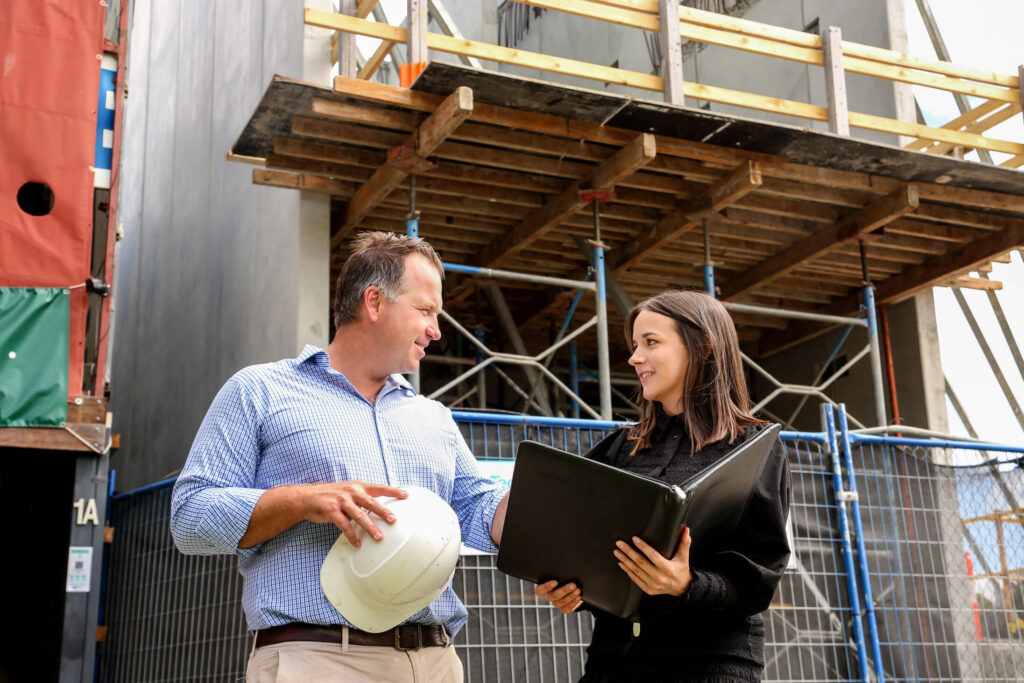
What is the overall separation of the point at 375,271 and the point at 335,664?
1.10m

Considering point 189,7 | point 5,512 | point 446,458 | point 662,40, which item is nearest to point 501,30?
point 189,7

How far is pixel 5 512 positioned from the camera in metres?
11.7

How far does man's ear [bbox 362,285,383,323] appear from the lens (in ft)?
10.4

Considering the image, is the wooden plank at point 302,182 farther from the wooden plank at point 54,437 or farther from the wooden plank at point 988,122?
the wooden plank at point 988,122

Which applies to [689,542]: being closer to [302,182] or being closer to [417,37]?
[417,37]

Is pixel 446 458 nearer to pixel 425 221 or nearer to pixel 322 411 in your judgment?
pixel 322 411

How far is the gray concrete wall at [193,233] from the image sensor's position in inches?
435

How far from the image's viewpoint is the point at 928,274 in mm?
12578

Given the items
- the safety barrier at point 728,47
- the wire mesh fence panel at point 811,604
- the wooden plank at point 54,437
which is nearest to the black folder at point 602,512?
the wire mesh fence panel at point 811,604

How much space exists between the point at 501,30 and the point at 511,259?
8.64 m

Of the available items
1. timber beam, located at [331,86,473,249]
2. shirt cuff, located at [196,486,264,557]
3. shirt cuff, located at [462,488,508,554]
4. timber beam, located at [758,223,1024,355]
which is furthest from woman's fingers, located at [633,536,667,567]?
timber beam, located at [758,223,1024,355]

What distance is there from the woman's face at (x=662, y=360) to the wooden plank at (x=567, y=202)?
6104 mm

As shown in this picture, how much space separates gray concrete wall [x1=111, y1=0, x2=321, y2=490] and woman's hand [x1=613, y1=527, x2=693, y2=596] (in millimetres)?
7589

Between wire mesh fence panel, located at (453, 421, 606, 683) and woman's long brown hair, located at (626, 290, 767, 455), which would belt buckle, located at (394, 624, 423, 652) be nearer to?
woman's long brown hair, located at (626, 290, 767, 455)
